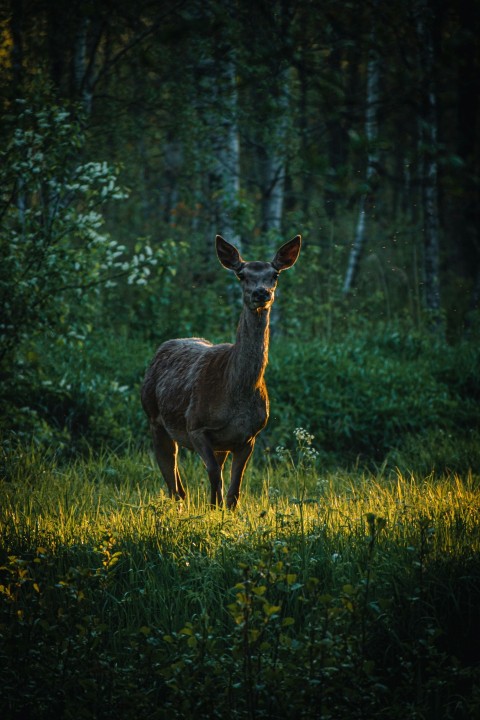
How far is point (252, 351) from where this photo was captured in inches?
251

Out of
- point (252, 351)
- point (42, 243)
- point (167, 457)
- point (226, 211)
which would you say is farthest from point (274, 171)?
point (252, 351)

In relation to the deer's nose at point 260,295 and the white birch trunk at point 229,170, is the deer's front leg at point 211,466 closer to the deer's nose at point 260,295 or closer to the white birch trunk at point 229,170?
the deer's nose at point 260,295

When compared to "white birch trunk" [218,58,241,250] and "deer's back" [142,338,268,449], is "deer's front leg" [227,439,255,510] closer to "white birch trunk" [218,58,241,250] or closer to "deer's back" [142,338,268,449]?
"deer's back" [142,338,268,449]

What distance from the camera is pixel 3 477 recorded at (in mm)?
7297

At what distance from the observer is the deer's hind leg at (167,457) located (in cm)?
729

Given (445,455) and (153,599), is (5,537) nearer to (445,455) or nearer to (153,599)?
(153,599)

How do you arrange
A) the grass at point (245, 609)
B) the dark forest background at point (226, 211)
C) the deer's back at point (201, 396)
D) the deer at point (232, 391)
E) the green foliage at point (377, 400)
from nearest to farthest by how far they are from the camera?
1. the grass at point (245, 609)
2. the dark forest background at point (226, 211)
3. the deer at point (232, 391)
4. the deer's back at point (201, 396)
5. the green foliage at point (377, 400)

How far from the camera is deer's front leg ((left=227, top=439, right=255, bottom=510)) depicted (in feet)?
21.4

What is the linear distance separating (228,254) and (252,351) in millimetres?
965

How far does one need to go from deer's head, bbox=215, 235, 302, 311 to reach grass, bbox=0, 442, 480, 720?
1570 mm

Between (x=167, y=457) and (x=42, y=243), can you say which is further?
(x=42, y=243)

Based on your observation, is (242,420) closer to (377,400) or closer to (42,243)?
(42,243)

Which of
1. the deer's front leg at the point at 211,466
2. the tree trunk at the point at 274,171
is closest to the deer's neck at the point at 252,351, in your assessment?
the deer's front leg at the point at 211,466

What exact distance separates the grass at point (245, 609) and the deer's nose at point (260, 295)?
155 centimetres
